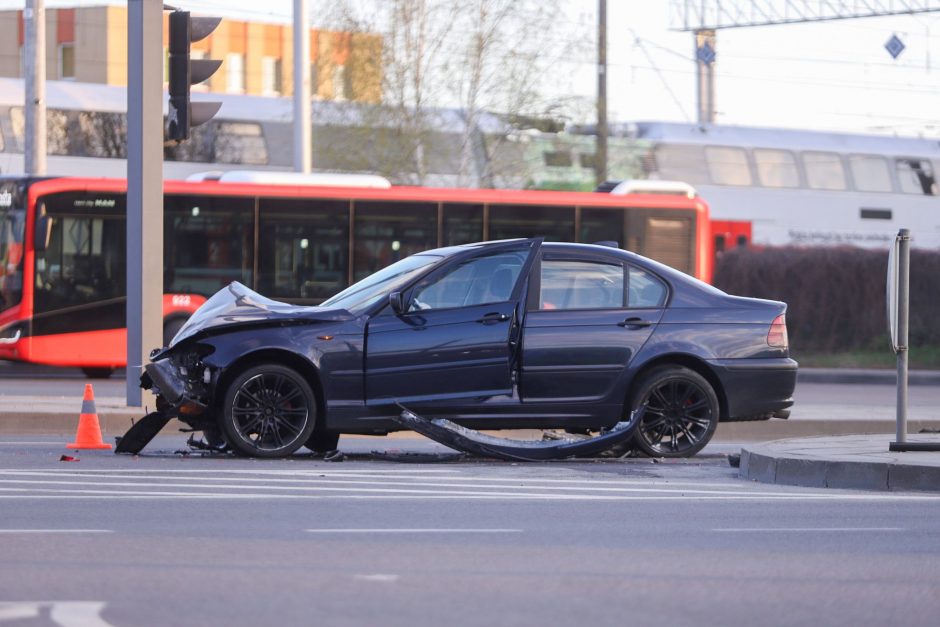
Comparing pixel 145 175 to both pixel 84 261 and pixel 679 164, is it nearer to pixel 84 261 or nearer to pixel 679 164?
pixel 84 261

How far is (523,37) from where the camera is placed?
35031 mm

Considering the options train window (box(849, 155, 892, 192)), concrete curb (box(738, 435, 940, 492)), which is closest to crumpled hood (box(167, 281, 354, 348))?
concrete curb (box(738, 435, 940, 492))

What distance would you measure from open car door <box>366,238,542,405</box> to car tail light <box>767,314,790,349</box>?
1.94 m

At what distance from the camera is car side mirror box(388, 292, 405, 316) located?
11.2 metres

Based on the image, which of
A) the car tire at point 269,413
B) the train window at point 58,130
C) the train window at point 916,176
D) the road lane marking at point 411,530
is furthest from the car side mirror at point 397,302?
the train window at point 916,176

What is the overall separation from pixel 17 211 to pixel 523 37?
14.8m

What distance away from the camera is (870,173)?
41.0 meters

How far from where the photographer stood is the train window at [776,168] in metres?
39.7

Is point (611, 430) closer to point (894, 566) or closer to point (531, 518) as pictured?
point (531, 518)

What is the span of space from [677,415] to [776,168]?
2884 cm

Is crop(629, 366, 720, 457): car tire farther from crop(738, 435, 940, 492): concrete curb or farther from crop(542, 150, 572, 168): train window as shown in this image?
crop(542, 150, 572, 168): train window

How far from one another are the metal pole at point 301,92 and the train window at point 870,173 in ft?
62.0

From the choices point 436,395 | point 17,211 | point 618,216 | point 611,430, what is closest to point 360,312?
point 436,395

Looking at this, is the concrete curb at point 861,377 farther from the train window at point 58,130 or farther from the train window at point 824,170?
the train window at point 58,130
